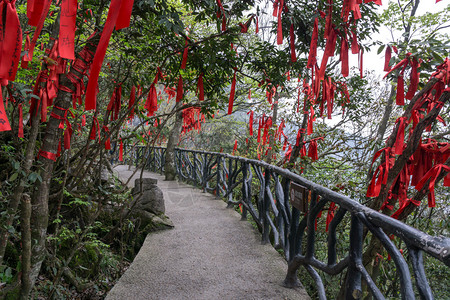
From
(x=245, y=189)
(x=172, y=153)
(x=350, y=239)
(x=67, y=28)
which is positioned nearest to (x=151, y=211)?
(x=245, y=189)

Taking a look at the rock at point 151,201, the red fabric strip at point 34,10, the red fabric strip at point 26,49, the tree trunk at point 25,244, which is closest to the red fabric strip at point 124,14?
the red fabric strip at point 34,10

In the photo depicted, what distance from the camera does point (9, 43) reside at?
3.76 ft

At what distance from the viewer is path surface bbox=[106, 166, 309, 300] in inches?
96.4

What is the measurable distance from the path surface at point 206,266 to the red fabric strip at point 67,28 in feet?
7.10

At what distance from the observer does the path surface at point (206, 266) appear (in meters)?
2.45

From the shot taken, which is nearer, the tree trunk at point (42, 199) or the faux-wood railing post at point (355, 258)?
the faux-wood railing post at point (355, 258)

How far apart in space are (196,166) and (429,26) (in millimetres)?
6691

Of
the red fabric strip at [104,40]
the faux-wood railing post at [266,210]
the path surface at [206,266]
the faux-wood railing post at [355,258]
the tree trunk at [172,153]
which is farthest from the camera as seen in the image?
the tree trunk at [172,153]

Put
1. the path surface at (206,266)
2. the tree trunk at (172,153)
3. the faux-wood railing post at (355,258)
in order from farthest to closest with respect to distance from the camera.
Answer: the tree trunk at (172,153)
the path surface at (206,266)
the faux-wood railing post at (355,258)

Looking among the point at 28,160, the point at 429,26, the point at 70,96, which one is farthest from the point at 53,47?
the point at 429,26

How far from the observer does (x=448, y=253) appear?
920 millimetres

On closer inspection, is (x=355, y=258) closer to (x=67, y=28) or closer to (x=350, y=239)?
(x=350, y=239)

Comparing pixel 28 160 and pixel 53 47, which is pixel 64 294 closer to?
pixel 28 160

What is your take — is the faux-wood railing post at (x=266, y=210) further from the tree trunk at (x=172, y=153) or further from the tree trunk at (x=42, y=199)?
the tree trunk at (x=172, y=153)
